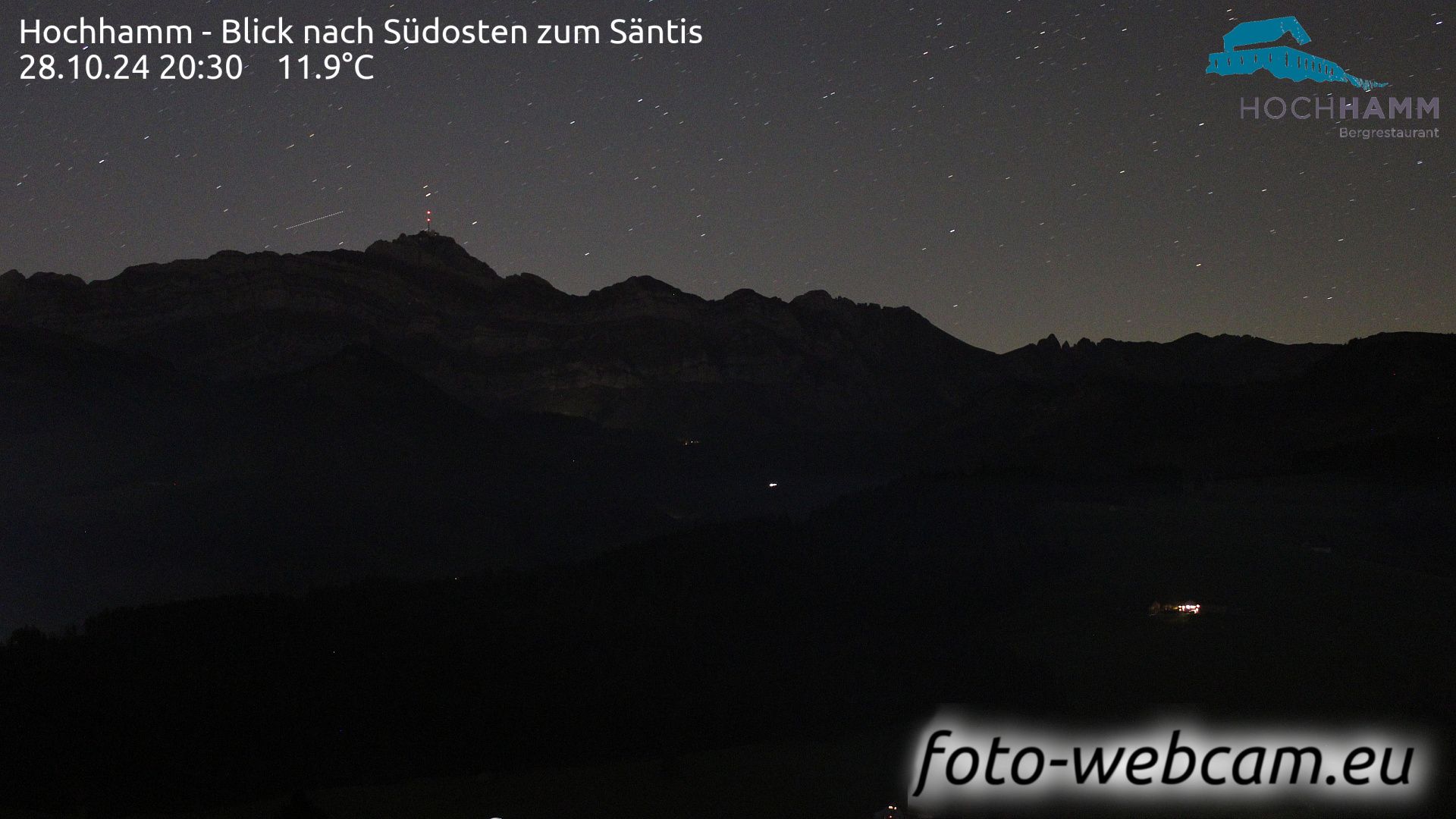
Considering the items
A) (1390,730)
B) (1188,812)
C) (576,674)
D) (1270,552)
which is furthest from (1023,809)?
(1270,552)

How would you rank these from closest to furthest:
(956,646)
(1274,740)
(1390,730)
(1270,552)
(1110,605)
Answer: (1274,740) → (1390,730) → (956,646) → (1110,605) → (1270,552)

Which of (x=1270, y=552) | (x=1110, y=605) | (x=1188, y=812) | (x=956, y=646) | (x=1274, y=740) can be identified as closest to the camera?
(x=1188, y=812)

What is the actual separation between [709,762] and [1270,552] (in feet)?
363

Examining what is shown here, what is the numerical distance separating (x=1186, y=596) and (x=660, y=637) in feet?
232

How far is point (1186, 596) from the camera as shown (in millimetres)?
164625

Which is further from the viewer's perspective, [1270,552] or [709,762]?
[1270,552]

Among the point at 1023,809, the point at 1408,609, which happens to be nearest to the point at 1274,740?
the point at 1023,809

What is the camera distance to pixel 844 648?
526ft

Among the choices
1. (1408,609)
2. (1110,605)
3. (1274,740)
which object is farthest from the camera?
(1110,605)

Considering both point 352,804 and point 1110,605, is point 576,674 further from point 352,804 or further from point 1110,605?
point 1110,605

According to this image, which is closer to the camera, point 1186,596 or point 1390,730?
point 1390,730

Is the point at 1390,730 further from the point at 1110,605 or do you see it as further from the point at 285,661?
the point at 285,661

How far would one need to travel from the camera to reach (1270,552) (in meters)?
184

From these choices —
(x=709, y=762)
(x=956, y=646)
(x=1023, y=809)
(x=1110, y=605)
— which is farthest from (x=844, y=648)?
(x=1023, y=809)
